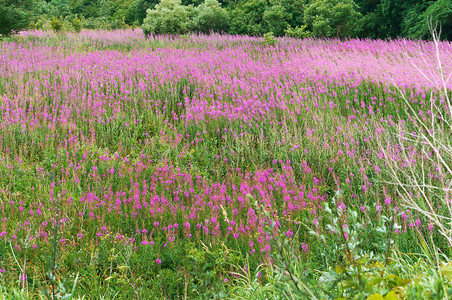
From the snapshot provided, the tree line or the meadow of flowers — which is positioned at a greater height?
the tree line

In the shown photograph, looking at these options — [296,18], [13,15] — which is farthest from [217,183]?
[296,18]

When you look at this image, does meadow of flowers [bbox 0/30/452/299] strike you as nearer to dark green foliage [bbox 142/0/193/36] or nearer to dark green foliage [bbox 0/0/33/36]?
dark green foliage [bbox 0/0/33/36]

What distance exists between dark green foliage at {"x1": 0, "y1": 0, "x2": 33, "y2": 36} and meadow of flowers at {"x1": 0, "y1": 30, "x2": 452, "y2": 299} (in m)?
5.59

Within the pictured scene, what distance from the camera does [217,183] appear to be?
4.61 m

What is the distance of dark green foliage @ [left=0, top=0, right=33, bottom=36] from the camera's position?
14.4 metres

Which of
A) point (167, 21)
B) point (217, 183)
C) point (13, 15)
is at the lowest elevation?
point (217, 183)

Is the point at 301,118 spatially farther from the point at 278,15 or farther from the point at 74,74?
the point at 278,15

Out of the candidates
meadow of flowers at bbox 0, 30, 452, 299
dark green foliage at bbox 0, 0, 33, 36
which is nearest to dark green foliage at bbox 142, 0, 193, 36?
dark green foliage at bbox 0, 0, 33, 36

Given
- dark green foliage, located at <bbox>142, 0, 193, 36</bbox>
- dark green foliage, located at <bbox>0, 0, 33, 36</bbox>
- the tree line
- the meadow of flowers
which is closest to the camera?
the meadow of flowers

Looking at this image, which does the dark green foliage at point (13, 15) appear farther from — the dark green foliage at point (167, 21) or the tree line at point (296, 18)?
the dark green foliage at point (167, 21)

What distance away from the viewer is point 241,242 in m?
3.56

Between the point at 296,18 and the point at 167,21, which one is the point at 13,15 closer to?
the point at 167,21

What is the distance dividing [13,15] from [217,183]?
44.8ft

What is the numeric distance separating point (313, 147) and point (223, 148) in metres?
1.21
